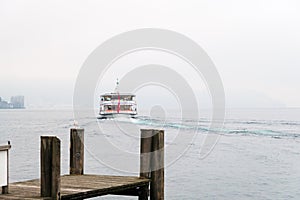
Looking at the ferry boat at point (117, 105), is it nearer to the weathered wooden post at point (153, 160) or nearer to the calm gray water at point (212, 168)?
the calm gray water at point (212, 168)

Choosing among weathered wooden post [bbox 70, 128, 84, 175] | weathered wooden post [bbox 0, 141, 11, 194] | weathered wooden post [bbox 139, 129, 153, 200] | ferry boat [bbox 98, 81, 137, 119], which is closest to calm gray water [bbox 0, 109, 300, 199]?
weathered wooden post [bbox 70, 128, 84, 175]

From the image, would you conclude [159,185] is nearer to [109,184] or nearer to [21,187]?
[109,184]

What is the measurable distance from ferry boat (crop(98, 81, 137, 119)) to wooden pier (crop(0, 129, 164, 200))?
5623 centimetres

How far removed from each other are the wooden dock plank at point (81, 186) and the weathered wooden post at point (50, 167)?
0.17 metres

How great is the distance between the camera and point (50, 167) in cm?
742

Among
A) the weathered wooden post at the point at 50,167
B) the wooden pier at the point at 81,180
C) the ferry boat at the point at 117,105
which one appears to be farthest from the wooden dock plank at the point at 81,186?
the ferry boat at the point at 117,105

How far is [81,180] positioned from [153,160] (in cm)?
145

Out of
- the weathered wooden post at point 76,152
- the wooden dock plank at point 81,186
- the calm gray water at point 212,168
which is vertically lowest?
the calm gray water at point 212,168

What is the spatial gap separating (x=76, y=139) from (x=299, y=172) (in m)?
19.0

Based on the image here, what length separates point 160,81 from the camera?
66.3 ft

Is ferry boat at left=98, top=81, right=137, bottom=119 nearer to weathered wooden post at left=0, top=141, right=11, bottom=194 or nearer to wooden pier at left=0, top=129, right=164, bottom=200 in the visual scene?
wooden pier at left=0, top=129, right=164, bottom=200

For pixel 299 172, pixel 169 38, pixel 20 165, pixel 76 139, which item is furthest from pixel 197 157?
pixel 76 139

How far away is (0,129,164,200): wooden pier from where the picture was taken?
24.3ft

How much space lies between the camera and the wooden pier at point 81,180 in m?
7.40
